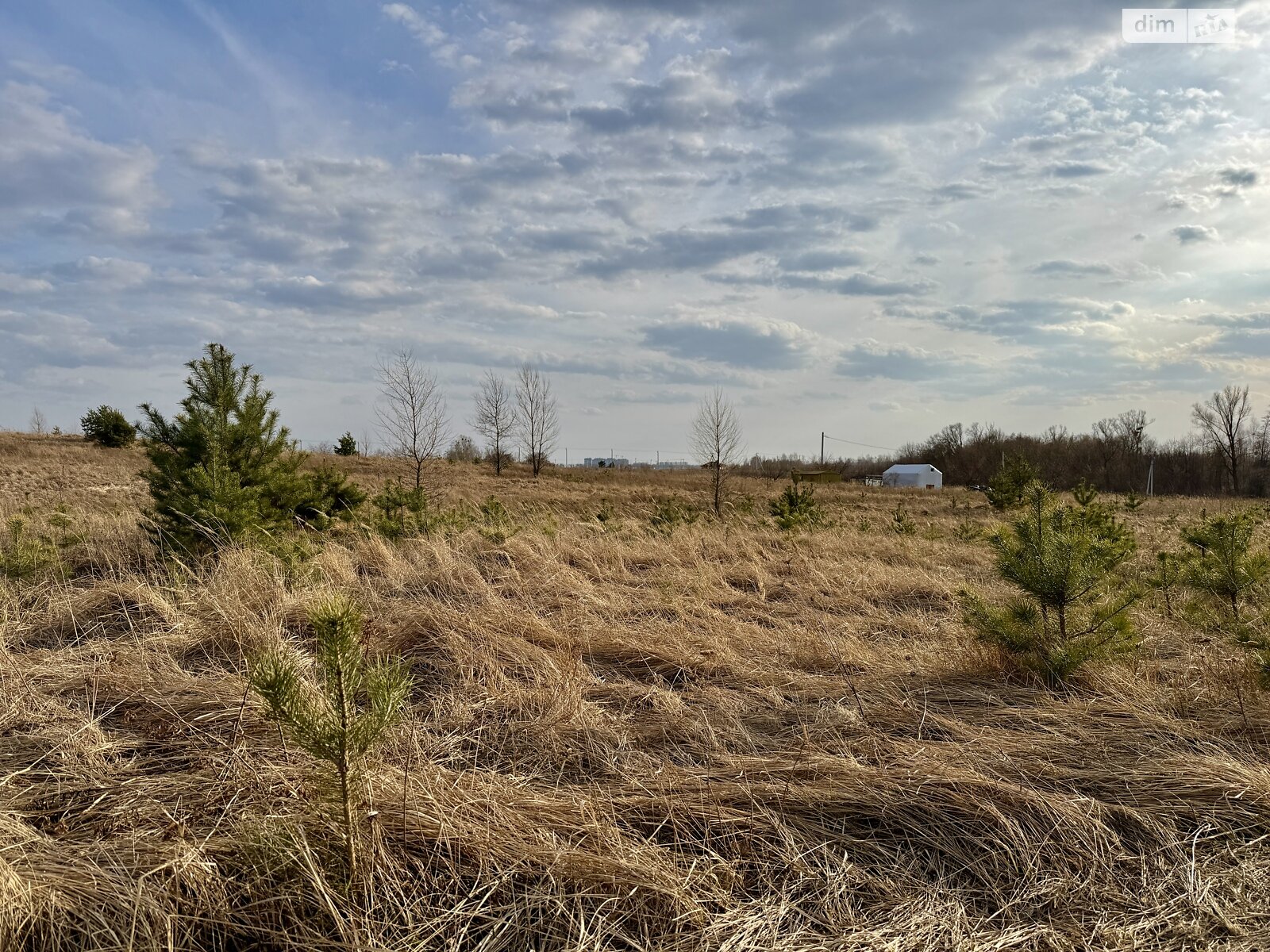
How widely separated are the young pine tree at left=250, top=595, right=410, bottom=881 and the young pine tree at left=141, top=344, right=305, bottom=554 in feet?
15.3

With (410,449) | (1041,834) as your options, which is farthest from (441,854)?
(410,449)

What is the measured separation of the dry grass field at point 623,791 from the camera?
6.24 feet

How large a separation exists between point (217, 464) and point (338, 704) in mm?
5489

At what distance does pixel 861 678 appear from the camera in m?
3.87

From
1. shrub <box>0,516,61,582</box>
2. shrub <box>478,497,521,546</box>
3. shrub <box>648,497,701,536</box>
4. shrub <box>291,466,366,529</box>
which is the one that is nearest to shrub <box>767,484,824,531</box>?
shrub <box>648,497,701,536</box>

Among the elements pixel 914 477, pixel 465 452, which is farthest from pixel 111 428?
pixel 914 477

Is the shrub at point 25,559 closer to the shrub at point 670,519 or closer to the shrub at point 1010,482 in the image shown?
the shrub at point 670,519

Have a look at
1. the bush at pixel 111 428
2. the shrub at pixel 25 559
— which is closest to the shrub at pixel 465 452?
the bush at pixel 111 428

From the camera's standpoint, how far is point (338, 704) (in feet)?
5.88

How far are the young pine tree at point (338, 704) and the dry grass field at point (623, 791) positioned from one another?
0.58 ft

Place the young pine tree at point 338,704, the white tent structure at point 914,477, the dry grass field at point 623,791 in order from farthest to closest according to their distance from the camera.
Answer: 1. the white tent structure at point 914,477
2. the dry grass field at point 623,791
3. the young pine tree at point 338,704

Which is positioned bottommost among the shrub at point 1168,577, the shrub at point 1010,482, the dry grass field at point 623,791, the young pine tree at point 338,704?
the dry grass field at point 623,791

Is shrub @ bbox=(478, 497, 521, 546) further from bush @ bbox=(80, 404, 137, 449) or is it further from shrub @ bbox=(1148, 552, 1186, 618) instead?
bush @ bbox=(80, 404, 137, 449)

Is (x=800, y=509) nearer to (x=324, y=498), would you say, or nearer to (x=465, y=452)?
(x=324, y=498)
